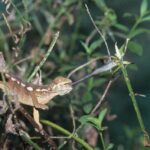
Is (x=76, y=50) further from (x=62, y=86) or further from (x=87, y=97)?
(x=62, y=86)

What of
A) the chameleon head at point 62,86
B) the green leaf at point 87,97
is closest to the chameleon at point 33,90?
the chameleon head at point 62,86

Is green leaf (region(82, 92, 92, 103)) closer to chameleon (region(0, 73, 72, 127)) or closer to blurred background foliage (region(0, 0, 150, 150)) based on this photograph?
blurred background foliage (region(0, 0, 150, 150))

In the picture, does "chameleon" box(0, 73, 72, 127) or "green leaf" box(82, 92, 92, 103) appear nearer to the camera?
"chameleon" box(0, 73, 72, 127)

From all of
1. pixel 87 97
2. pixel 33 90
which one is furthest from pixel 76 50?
pixel 33 90

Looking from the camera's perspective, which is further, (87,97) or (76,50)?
(76,50)

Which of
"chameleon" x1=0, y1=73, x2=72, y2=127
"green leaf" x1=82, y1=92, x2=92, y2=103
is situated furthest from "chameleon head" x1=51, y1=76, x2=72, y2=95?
"green leaf" x1=82, y1=92, x2=92, y2=103

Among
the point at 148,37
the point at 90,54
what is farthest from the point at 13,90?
the point at 148,37

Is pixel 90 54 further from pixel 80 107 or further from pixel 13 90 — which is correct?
pixel 13 90
